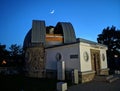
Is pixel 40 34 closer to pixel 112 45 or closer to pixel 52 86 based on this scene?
pixel 52 86

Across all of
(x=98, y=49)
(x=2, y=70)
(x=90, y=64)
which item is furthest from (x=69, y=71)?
(x=2, y=70)

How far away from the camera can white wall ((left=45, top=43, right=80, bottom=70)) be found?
1379 centimetres

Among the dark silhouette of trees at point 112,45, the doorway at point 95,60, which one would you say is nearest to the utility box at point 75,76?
the doorway at point 95,60

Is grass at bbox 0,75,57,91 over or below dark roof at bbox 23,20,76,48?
below

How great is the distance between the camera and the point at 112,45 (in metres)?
29.6

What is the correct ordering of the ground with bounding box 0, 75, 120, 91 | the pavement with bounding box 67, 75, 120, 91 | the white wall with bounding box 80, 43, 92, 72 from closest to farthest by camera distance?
the pavement with bounding box 67, 75, 120, 91, the ground with bounding box 0, 75, 120, 91, the white wall with bounding box 80, 43, 92, 72

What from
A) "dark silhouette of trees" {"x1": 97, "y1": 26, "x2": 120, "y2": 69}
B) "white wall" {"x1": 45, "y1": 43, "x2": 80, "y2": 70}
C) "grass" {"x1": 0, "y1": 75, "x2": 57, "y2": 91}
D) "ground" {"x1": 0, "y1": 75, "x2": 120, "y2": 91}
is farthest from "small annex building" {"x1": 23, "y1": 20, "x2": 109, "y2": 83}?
"dark silhouette of trees" {"x1": 97, "y1": 26, "x2": 120, "y2": 69}

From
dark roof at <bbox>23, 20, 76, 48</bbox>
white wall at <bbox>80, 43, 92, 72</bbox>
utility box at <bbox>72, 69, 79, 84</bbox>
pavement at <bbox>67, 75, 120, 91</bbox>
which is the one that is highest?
dark roof at <bbox>23, 20, 76, 48</bbox>

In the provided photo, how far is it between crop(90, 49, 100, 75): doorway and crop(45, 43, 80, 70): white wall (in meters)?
2.65

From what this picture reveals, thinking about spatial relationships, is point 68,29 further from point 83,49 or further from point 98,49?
point 83,49

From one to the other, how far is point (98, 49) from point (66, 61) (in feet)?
16.1

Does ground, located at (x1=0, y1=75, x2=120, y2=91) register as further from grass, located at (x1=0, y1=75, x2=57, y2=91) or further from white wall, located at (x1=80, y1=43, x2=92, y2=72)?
white wall, located at (x1=80, y1=43, x2=92, y2=72)

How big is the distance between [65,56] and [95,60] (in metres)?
3.90

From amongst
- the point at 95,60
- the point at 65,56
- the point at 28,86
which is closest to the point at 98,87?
the point at 65,56
